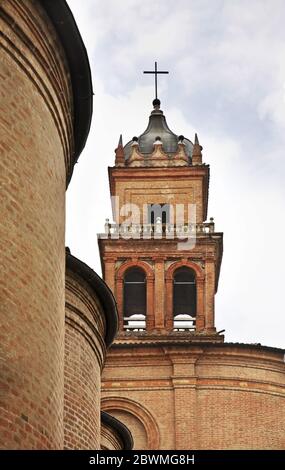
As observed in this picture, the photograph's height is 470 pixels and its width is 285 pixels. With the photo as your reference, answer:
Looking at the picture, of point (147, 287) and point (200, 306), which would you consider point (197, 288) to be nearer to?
point (200, 306)

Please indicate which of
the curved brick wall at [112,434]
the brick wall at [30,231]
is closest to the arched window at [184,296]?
the curved brick wall at [112,434]

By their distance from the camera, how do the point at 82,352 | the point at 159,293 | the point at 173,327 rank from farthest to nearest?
the point at 159,293, the point at 173,327, the point at 82,352

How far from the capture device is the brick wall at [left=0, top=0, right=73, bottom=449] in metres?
9.30

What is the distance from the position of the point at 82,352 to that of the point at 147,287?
25577 millimetres

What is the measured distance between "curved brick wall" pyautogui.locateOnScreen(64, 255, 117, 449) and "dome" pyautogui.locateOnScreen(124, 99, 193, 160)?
29.0 m

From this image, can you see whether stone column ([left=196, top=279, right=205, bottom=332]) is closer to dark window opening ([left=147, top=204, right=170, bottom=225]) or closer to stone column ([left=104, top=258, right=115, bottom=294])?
dark window opening ([left=147, top=204, right=170, bottom=225])

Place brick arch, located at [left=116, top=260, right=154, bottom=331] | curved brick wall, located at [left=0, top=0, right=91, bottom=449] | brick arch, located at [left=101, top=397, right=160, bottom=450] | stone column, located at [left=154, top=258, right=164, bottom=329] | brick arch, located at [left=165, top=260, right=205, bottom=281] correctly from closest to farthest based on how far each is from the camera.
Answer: curved brick wall, located at [left=0, top=0, right=91, bottom=449]
brick arch, located at [left=101, top=397, right=160, bottom=450]
stone column, located at [left=154, top=258, right=164, bottom=329]
brick arch, located at [left=116, top=260, right=154, bottom=331]
brick arch, located at [left=165, top=260, right=205, bottom=281]

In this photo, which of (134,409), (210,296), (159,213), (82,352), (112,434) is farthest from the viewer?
(159,213)

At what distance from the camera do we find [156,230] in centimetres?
4078

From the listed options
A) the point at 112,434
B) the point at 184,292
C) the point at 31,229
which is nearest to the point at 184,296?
the point at 184,292

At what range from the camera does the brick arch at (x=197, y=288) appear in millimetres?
38844

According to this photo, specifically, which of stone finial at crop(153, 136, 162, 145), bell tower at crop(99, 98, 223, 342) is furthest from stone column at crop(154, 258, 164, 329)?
stone finial at crop(153, 136, 162, 145)

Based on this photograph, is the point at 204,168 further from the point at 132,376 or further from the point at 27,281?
the point at 27,281

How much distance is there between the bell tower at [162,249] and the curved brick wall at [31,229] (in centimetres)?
2693
